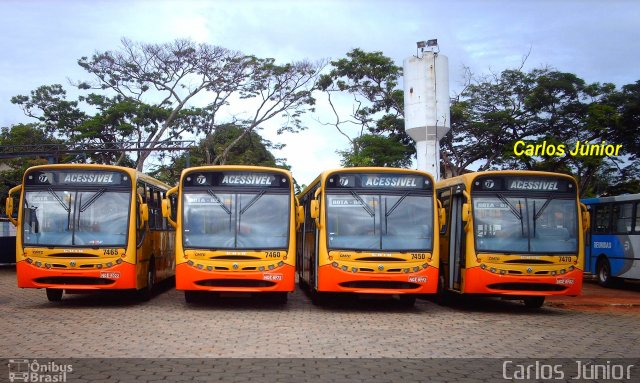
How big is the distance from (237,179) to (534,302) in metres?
7.01

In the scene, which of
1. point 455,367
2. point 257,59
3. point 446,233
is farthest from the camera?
point 257,59

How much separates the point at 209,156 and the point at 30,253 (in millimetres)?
24423

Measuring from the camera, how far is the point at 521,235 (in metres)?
13.5

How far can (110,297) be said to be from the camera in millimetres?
16328

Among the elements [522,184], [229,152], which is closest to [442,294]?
[522,184]

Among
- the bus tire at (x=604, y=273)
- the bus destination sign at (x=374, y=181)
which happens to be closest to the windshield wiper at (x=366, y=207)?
the bus destination sign at (x=374, y=181)

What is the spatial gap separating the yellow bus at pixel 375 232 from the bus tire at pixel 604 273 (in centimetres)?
1023

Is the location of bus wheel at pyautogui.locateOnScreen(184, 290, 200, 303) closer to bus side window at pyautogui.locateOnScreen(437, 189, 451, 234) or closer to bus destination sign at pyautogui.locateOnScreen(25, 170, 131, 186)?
bus destination sign at pyautogui.locateOnScreen(25, 170, 131, 186)

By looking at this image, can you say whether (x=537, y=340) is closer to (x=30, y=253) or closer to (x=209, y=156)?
(x=30, y=253)

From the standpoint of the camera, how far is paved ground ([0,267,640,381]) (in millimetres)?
8719

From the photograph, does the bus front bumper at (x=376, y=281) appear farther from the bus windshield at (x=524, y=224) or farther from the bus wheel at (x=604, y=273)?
the bus wheel at (x=604, y=273)

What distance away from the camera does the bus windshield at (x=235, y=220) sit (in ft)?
43.7

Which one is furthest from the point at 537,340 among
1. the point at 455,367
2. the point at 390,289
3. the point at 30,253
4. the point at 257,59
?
the point at 257,59

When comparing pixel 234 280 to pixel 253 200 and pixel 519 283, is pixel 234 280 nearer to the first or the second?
pixel 253 200
